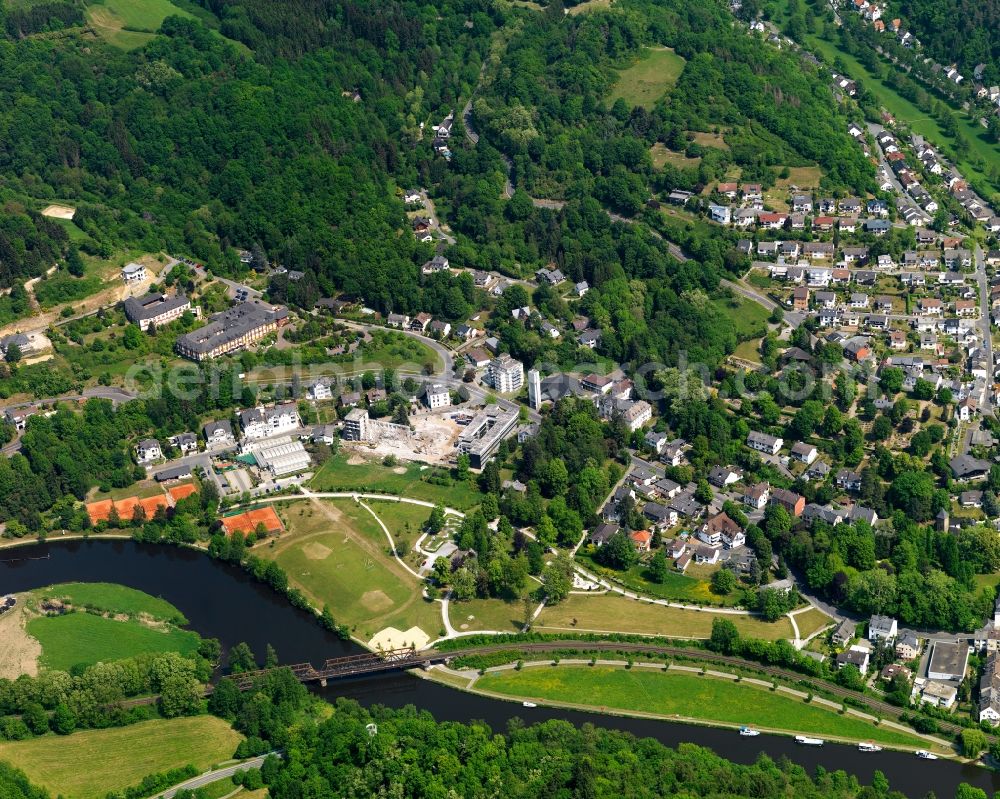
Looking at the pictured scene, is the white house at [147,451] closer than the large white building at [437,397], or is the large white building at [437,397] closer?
the white house at [147,451]

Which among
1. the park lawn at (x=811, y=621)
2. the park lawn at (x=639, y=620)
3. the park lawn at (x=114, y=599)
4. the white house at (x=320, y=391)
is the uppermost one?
the park lawn at (x=811, y=621)

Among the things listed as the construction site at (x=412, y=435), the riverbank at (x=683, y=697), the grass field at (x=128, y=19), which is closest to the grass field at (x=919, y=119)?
the construction site at (x=412, y=435)

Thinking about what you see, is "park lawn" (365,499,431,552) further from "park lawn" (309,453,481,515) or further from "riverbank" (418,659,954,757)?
"riverbank" (418,659,954,757)

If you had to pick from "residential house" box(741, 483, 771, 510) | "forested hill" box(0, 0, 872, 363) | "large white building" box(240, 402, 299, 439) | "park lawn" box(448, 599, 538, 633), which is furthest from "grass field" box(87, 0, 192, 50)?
"residential house" box(741, 483, 771, 510)

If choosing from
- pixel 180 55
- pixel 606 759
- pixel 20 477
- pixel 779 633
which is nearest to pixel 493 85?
pixel 180 55

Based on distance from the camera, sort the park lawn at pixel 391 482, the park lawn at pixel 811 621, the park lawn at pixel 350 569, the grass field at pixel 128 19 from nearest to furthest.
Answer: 1. the park lawn at pixel 811 621
2. the park lawn at pixel 350 569
3. the park lawn at pixel 391 482
4. the grass field at pixel 128 19

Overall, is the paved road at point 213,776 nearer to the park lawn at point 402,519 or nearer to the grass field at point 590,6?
the park lawn at point 402,519

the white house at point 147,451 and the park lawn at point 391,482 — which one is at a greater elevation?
the park lawn at point 391,482
